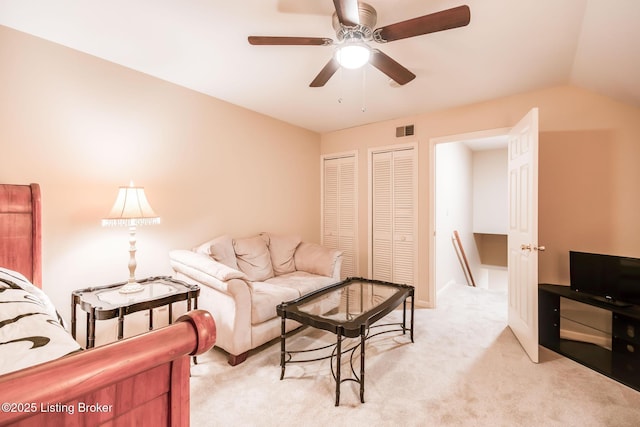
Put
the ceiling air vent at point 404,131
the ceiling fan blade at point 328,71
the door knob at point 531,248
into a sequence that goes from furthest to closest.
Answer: the ceiling air vent at point 404,131
the door knob at point 531,248
the ceiling fan blade at point 328,71

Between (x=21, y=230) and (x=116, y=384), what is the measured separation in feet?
6.40

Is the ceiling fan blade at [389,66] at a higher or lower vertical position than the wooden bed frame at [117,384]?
higher

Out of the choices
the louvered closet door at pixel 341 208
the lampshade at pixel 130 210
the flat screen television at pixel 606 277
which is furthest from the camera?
the louvered closet door at pixel 341 208

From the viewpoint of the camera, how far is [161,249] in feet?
8.84

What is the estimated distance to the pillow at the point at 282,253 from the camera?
342cm

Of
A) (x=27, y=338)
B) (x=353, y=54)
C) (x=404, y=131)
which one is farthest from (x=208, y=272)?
(x=404, y=131)

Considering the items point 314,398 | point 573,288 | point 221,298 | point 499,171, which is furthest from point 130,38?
point 499,171

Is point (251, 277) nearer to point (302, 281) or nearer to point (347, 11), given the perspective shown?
point (302, 281)

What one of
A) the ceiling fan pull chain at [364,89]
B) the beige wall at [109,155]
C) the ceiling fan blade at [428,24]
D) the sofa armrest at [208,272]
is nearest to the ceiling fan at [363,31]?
the ceiling fan blade at [428,24]

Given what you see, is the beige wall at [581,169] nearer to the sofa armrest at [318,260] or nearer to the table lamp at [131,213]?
the sofa armrest at [318,260]

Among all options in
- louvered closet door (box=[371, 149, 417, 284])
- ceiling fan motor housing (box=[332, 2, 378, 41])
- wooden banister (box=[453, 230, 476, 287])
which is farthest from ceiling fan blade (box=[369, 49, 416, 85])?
wooden banister (box=[453, 230, 476, 287])

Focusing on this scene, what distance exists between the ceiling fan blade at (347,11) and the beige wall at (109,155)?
2.03 meters

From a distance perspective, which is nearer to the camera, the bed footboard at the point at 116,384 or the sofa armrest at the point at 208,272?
the bed footboard at the point at 116,384

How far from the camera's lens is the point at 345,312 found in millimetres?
2168
